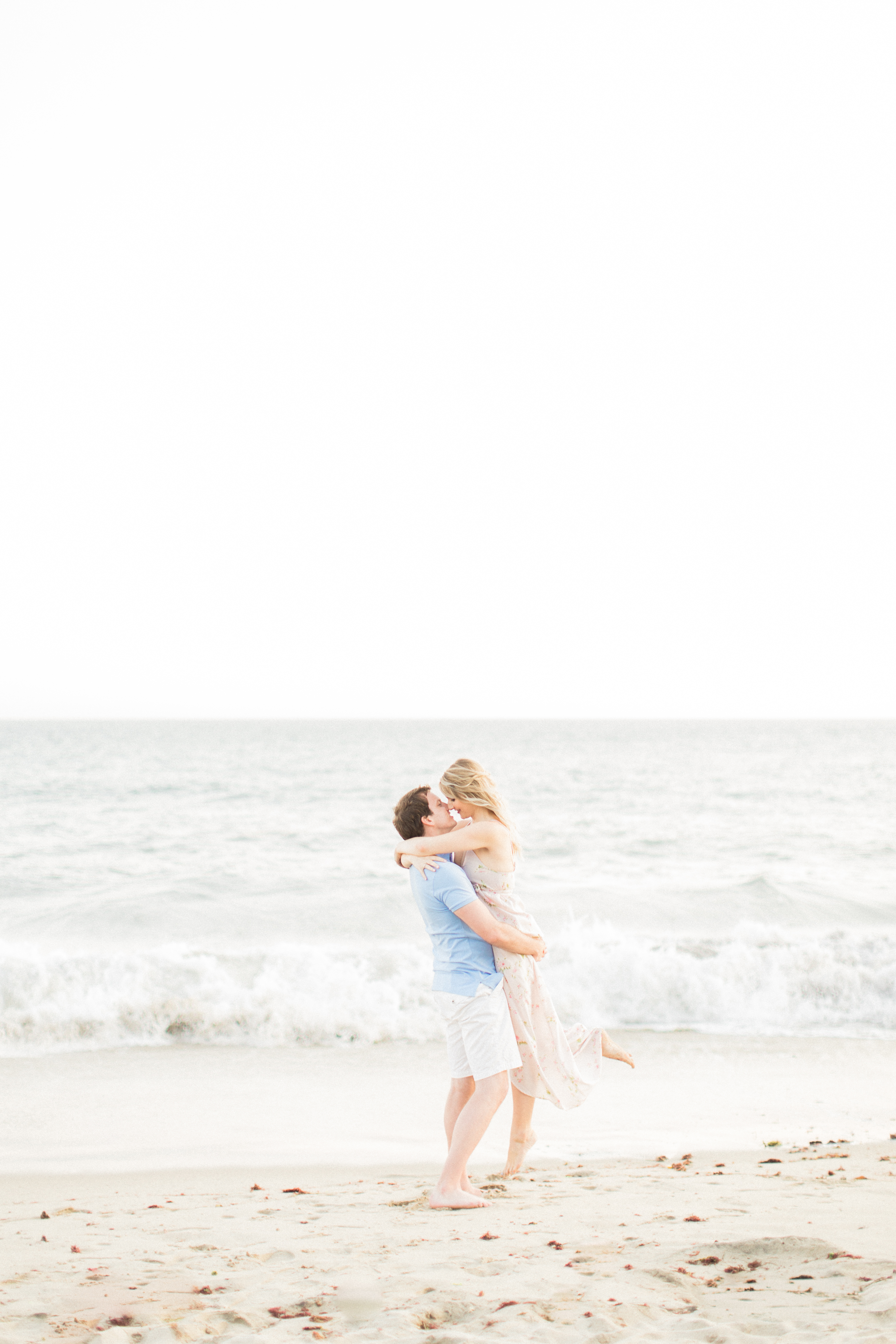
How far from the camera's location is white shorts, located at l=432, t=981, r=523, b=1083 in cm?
426

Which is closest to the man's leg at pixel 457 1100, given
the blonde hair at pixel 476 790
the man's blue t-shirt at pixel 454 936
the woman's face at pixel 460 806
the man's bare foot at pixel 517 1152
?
the man's bare foot at pixel 517 1152

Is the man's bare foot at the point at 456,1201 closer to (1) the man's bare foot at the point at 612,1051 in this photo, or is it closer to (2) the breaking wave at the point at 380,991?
(1) the man's bare foot at the point at 612,1051

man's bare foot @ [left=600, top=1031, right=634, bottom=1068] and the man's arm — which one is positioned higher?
the man's arm

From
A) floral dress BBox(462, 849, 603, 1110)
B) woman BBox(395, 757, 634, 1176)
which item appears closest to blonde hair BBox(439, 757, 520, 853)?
woman BBox(395, 757, 634, 1176)

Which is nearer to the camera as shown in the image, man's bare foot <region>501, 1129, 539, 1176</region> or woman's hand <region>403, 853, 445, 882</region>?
woman's hand <region>403, 853, 445, 882</region>

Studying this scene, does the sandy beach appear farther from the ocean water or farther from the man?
the ocean water

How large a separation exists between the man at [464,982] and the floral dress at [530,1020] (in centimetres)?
8

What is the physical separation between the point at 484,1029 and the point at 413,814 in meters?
1.03

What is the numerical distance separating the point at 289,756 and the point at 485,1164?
44118mm

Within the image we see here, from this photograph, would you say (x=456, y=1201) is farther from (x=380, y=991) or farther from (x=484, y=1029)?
(x=380, y=991)

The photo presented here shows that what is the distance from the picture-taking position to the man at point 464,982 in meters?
4.23

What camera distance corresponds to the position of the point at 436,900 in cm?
432

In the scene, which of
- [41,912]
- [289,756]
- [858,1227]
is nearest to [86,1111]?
[858,1227]

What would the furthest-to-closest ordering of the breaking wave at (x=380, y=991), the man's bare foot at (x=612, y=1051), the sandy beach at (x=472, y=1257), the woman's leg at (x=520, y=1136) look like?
1. the breaking wave at (x=380, y=991)
2. the woman's leg at (x=520, y=1136)
3. the man's bare foot at (x=612, y=1051)
4. the sandy beach at (x=472, y=1257)
